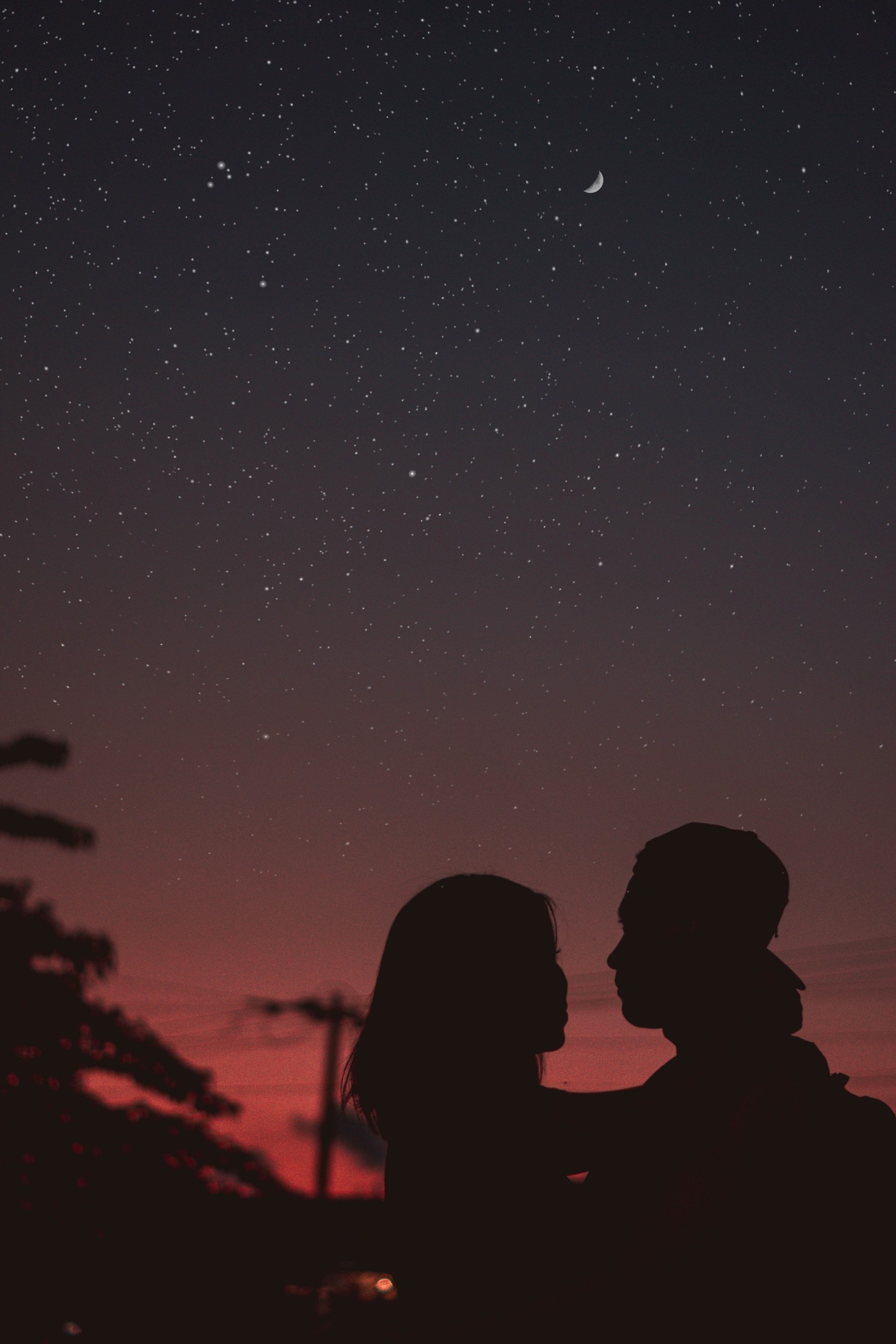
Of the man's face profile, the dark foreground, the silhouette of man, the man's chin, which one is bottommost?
the dark foreground

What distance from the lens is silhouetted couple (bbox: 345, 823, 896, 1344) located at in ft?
6.00

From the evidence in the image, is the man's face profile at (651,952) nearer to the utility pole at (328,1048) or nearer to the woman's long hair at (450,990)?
the woman's long hair at (450,990)

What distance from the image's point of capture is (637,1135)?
236cm

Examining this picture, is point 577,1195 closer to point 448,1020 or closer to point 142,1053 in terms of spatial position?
point 448,1020

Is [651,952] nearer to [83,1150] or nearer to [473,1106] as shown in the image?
[473,1106]

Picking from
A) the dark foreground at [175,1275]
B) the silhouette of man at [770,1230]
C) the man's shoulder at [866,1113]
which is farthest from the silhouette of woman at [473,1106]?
the dark foreground at [175,1275]

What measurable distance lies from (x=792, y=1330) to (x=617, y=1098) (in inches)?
27.6

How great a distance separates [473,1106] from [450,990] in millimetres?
243

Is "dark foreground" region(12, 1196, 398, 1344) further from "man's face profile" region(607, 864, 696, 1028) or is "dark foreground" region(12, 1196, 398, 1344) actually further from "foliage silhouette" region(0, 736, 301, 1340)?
"man's face profile" region(607, 864, 696, 1028)

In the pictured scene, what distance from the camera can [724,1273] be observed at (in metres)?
1.87

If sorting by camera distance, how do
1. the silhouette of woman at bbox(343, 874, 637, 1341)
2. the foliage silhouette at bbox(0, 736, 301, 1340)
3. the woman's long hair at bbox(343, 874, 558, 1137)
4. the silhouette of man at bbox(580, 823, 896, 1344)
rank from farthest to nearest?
the foliage silhouette at bbox(0, 736, 301, 1340)
the woman's long hair at bbox(343, 874, 558, 1137)
the silhouette of woman at bbox(343, 874, 637, 1341)
the silhouette of man at bbox(580, 823, 896, 1344)

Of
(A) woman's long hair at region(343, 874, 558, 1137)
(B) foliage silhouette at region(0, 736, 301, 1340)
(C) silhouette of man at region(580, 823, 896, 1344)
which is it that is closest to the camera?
(C) silhouette of man at region(580, 823, 896, 1344)

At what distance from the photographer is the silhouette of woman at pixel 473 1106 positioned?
206 centimetres

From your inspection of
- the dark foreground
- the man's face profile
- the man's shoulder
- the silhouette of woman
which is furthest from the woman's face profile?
the dark foreground
